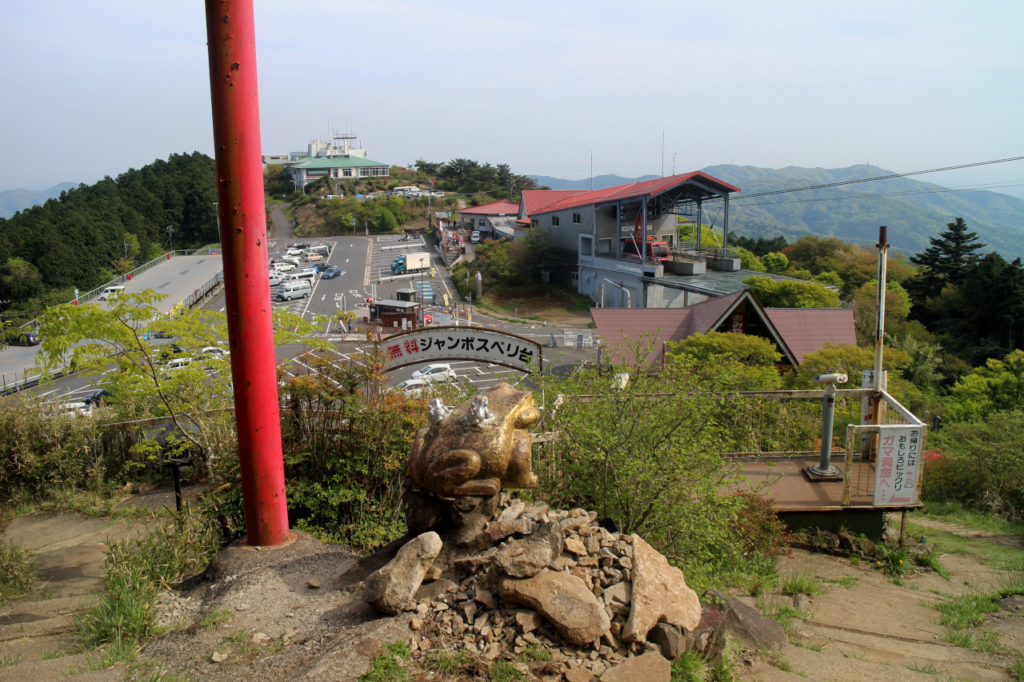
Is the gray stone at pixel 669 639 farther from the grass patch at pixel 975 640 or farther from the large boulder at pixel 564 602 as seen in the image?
the grass patch at pixel 975 640

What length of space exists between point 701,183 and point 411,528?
122 feet

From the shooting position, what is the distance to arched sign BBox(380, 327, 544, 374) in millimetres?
8586

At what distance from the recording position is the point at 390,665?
3955 mm

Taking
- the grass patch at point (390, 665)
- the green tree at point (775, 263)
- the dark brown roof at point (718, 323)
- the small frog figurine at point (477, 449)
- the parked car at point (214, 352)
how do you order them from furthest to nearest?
the green tree at point (775, 263), the dark brown roof at point (718, 323), the parked car at point (214, 352), the small frog figurine at point (477, 449), the grass patch at point (390, 665)

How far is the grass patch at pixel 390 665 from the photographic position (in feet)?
12.7

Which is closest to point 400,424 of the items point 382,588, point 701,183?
point 382,588

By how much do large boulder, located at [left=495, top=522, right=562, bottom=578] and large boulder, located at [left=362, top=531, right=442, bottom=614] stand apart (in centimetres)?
55

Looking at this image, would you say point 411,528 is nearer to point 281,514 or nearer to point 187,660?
point 281,514

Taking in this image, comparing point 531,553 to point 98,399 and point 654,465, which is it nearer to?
point 654,465

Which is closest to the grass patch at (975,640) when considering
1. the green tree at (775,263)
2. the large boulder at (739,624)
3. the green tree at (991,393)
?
the large boulder at (739,624)

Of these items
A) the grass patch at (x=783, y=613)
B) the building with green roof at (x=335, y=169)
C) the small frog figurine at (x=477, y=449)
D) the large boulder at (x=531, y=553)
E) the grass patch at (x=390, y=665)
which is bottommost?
the grass patch at (x=783, y=613)

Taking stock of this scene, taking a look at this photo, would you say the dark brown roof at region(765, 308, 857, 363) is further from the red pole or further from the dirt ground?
the red pole

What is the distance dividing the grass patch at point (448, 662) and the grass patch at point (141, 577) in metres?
2.12

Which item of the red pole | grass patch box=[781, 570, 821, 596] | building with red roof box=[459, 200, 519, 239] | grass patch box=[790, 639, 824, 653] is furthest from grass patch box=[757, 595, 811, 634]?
building with red roof box=[459, 200, 519, 239]
